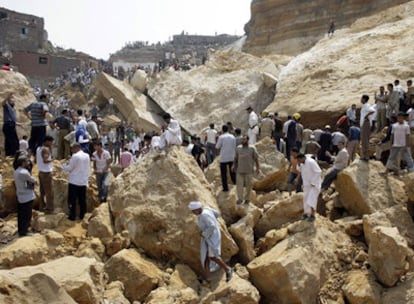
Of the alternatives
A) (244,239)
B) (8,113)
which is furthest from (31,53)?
(244,239)

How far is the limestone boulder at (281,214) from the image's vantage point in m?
8.12

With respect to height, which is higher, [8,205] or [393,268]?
[8,205]

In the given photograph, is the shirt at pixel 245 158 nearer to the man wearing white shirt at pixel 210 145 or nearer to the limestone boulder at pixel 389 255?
the limestone boulder at pixel 389 255

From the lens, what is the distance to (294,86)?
16.2m

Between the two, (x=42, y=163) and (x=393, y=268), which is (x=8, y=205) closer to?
(x=42, y=163)

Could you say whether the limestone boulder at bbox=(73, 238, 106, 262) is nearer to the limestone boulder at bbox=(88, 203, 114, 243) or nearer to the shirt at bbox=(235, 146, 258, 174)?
the limestone boulder at bbox=(88, 203, 114, 243)

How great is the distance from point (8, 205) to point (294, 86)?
1061 cm

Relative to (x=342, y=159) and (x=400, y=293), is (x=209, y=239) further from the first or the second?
(x=342, y=159)

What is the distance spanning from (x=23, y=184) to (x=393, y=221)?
5.89 meters

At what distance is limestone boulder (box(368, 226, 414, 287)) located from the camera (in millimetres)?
6633

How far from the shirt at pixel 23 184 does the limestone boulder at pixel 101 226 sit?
1128 millimetres

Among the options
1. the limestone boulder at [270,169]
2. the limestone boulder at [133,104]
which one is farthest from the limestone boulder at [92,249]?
the limestone boulder at [133,104]

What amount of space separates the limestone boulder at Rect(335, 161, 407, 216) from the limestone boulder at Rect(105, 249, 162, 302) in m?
3.85

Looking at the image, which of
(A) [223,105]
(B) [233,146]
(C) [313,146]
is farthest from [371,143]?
(A) [223,105]
